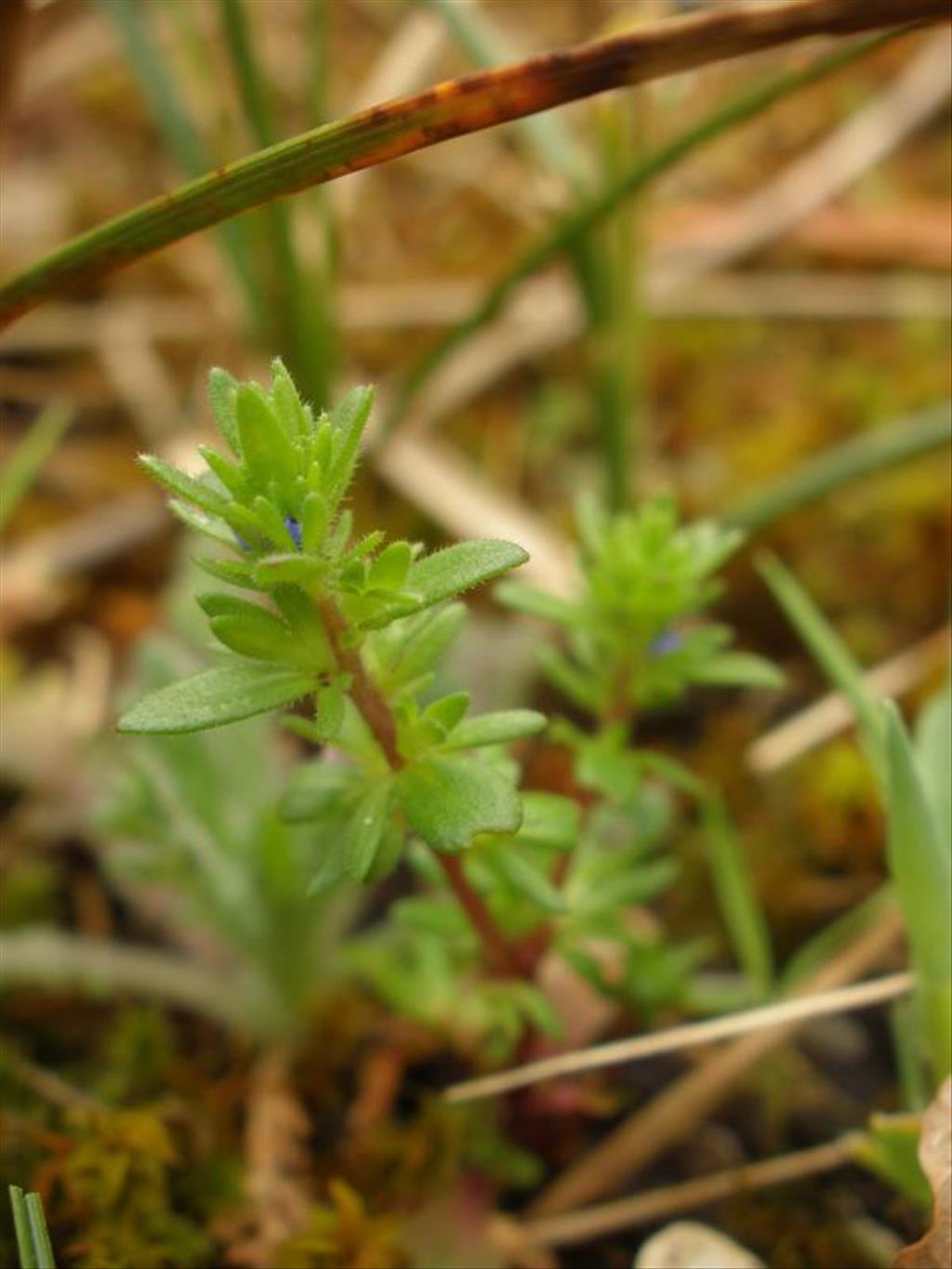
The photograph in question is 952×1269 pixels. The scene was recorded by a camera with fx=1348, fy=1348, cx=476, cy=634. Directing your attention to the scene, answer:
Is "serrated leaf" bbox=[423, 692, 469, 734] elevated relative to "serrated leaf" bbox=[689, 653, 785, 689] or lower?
elevated

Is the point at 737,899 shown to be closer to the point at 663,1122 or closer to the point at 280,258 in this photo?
the point at 663,1122

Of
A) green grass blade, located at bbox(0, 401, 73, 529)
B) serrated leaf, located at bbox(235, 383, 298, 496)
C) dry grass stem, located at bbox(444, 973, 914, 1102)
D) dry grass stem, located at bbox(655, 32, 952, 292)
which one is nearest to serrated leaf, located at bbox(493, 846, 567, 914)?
dry grass stem, located at bbox(444, 973, 914, 1102)

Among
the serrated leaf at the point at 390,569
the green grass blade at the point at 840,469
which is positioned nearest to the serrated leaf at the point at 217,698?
the serrated leaf at the point at 390,569

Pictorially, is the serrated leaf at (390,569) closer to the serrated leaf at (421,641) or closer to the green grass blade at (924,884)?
the serrated leaf at (421,641)

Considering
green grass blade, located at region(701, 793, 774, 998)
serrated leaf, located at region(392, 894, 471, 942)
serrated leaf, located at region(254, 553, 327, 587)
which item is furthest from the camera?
green grass blade, located at region(701, 793, 774, 998)

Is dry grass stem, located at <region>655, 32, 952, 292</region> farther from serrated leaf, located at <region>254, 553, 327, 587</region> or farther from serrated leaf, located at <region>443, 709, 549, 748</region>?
serrated leaf, located at <region>254, 553, 327, 587</region>

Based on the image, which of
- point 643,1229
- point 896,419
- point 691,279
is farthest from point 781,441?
point 643,1229
